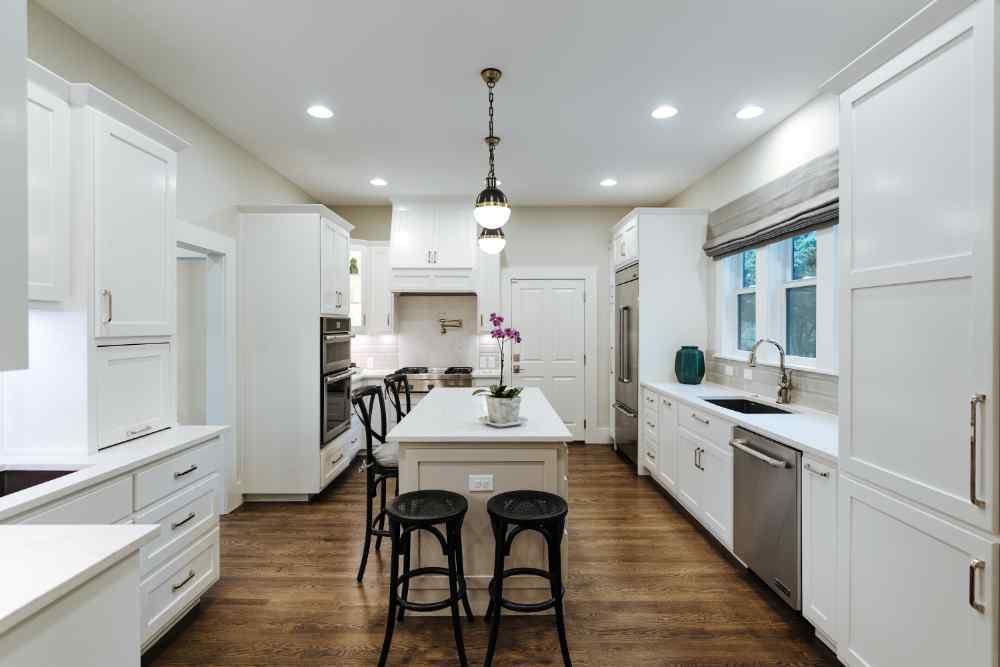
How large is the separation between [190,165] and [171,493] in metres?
2.20

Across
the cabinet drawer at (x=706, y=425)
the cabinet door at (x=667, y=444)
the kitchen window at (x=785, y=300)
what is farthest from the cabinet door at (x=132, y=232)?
the kitchen window at (x=785, y=300)

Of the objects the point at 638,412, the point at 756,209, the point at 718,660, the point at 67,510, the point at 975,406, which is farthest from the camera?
the point at 638,412

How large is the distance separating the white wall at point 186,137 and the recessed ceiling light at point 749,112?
143 inches

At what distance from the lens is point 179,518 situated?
Answer: 2162 mm

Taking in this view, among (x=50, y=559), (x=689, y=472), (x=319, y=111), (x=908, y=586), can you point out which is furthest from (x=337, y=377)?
(x=908, y=586)

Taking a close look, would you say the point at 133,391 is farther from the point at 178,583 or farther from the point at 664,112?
the point at 664,112

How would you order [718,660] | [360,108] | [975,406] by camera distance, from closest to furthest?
[975,406] < [718,660] < [360,108]

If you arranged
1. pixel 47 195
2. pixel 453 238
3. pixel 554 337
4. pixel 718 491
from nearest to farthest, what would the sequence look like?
1. pixel 47 195
2. pixel 718 491
3. pixel 453 238
4. pixel 554 337

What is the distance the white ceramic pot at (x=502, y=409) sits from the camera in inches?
94.4

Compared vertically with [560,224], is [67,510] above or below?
below

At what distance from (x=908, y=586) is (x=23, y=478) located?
3.17 m

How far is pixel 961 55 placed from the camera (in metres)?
1.36

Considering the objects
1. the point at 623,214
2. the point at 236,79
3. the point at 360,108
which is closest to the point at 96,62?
the point at 236,79

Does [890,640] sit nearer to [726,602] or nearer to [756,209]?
[726,602]
